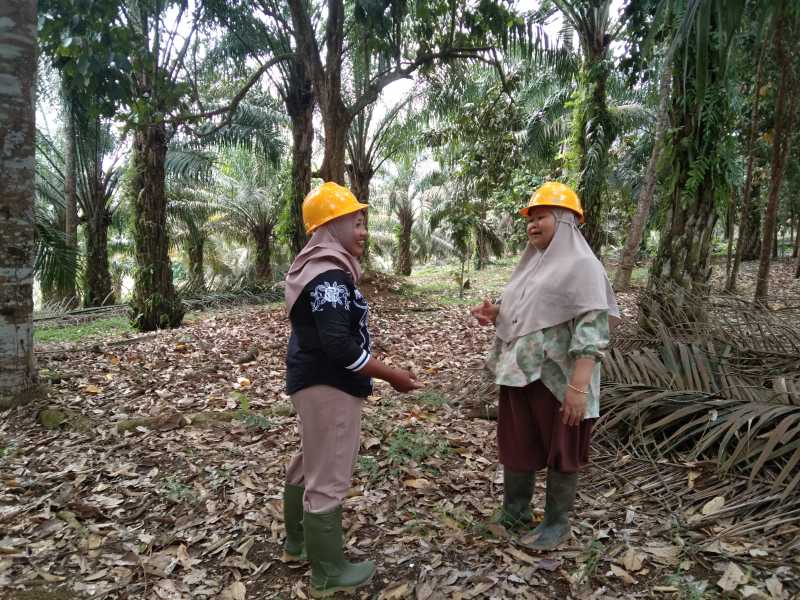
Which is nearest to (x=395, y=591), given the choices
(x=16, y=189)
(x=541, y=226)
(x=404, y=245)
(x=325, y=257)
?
(x=325, y=257)

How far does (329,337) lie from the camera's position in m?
2.18

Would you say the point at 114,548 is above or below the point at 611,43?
below

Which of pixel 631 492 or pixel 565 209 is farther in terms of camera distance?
pixel 631 492

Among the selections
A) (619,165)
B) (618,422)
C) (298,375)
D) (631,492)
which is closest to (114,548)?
(298,375)

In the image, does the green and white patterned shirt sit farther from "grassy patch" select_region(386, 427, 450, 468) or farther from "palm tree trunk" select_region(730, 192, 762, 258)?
"palm tree trunk" select_region(730, 192, 762, 258)

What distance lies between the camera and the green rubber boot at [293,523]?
2664 millimetres

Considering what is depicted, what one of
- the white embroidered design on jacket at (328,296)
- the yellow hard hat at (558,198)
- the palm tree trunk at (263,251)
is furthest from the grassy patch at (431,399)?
the palm tree trunk at (263,251)

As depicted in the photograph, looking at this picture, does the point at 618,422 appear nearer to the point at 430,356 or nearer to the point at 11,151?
the point at 430,356

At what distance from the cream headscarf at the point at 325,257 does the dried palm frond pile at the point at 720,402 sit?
2261 millimetres

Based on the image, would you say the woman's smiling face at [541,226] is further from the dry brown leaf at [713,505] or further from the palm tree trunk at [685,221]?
the palm tree trunk at [685,221]

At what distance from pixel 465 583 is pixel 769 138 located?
13946 millimetres

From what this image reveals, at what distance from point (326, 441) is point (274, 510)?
1186mm

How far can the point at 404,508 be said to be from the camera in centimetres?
327

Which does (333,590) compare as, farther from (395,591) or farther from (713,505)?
(713,505)
